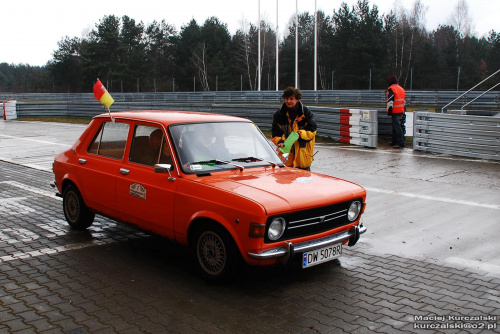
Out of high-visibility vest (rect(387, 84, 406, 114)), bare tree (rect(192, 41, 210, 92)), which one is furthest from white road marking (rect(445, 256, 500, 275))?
bare tree (rect(192, 41, 210, 92))

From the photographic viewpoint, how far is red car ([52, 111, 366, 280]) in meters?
4.84

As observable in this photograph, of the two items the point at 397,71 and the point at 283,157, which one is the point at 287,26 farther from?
the point at 283,157

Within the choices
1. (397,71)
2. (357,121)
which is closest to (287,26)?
(397,71)

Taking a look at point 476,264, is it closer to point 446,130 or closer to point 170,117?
point 170,117

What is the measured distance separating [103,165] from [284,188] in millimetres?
2542

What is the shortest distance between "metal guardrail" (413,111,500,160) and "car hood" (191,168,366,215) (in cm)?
799

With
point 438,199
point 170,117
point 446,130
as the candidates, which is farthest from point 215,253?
point 446,130

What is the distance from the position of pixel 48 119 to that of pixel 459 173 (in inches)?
969

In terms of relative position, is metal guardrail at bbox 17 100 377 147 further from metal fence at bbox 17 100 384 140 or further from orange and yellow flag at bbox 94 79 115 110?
orange and yellow flag at bbox 94 79 115 110

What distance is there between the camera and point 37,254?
6234 mm

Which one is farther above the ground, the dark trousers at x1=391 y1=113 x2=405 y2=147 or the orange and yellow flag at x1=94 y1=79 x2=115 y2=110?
the orange and yellow flag at x1=94 y1=79 x2=115 y2=110

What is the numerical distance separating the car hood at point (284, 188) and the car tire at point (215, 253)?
0.44 metres

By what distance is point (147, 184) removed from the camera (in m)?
5.80

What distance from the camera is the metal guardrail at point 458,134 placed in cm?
1231
